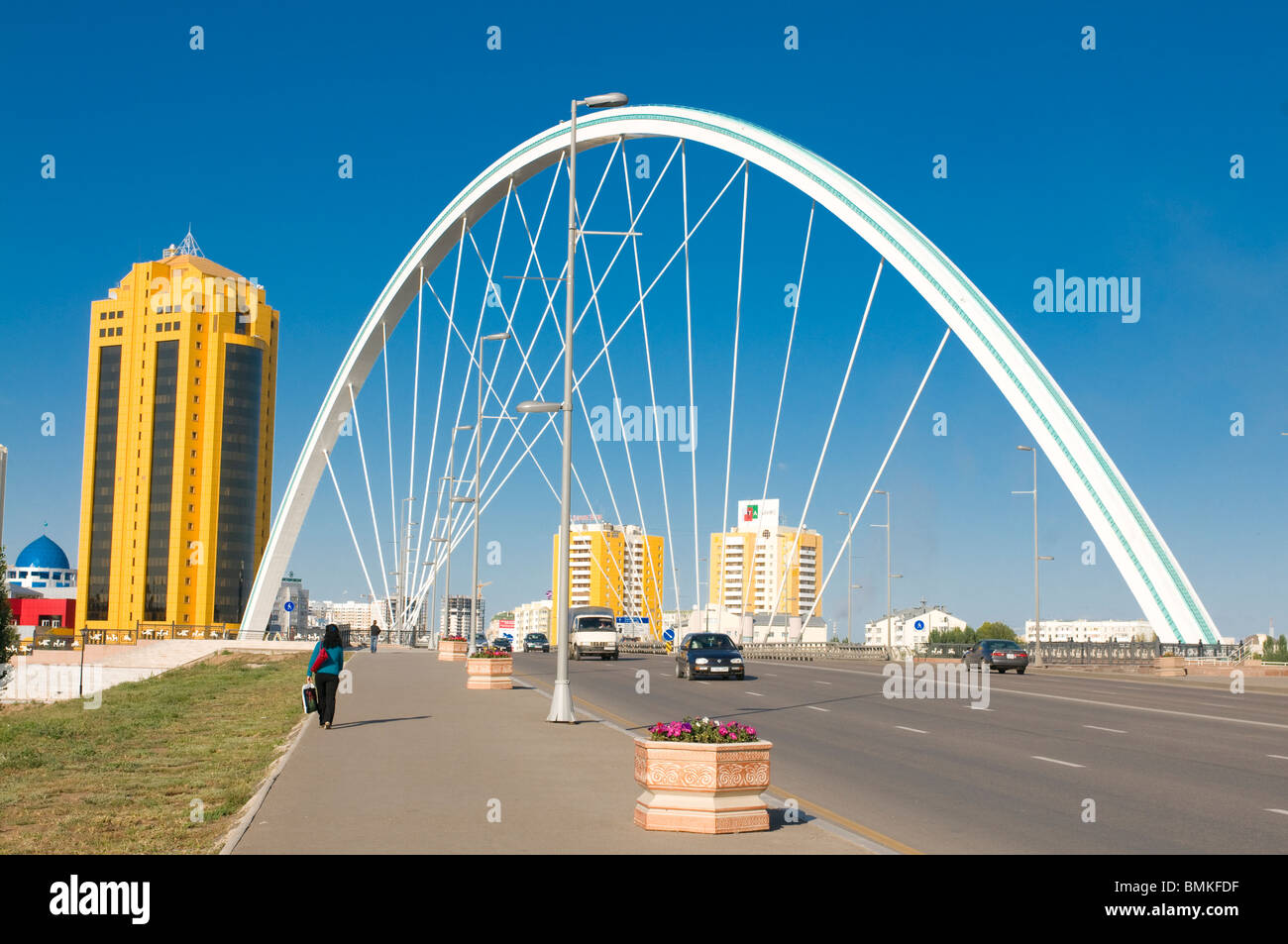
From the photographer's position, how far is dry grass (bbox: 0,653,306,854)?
9.93 metres

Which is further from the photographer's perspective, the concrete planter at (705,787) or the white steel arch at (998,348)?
the white steel arch at (998,348)

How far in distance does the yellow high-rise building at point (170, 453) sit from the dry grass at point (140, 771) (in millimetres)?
125995

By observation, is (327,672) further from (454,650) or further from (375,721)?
(454,650)

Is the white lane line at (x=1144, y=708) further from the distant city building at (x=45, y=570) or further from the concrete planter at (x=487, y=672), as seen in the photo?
the distant city building at (x=45, y=570)

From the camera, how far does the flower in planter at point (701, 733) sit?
10.0 m

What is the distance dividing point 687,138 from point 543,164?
10059mm

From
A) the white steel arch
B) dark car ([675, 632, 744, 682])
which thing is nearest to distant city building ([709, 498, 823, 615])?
the white steel arch

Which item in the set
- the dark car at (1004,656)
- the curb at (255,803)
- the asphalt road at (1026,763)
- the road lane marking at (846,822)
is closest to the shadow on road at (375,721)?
the curb at (255,803)

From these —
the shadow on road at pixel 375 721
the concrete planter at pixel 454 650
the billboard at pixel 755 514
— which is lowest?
the concrete planter at pixel 454 650

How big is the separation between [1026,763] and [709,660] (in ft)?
70.1

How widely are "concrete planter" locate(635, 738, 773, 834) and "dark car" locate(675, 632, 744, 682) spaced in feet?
87.9

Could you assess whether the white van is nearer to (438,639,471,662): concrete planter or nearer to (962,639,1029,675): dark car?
(438,639,471,662): concrete planter
